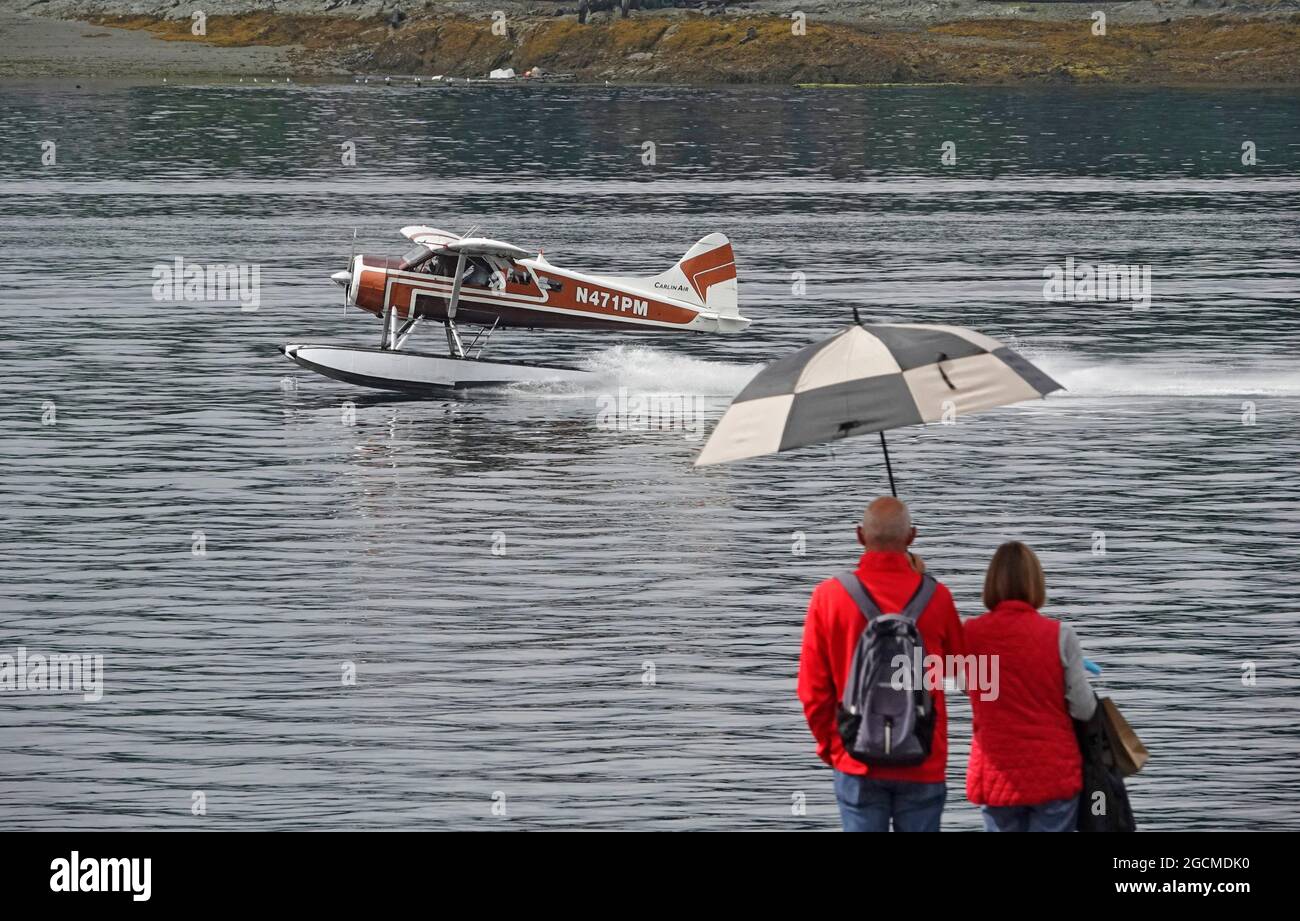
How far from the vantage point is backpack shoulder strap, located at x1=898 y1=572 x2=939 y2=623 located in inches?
361

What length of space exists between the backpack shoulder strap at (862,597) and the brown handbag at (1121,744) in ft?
3.91

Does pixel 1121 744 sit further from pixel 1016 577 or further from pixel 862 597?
pixel 862 597

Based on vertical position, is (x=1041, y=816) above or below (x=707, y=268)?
below

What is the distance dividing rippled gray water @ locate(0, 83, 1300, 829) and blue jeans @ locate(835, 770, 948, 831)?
483 cm

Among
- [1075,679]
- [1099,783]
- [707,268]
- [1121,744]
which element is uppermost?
[707,268]

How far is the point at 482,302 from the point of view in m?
32.1

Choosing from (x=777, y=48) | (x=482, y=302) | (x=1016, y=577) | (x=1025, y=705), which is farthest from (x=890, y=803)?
(x=777, y=48)

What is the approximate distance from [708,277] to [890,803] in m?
24.3

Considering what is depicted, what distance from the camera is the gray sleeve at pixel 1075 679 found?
30.0ft

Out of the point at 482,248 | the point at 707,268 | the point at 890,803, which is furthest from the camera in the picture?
the point at 707,268

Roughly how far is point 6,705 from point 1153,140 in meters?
94.3

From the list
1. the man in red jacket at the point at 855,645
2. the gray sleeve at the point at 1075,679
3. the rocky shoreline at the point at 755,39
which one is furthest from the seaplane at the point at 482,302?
the rocky shoreline at the point at 755,39

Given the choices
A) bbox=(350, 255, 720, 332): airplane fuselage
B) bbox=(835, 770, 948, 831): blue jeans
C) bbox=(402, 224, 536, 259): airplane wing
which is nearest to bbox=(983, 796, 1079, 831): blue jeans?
bbox=(835, 770, 948, 831): blue jeans

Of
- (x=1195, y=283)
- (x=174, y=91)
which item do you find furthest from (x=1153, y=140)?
(x=174, y=91)
